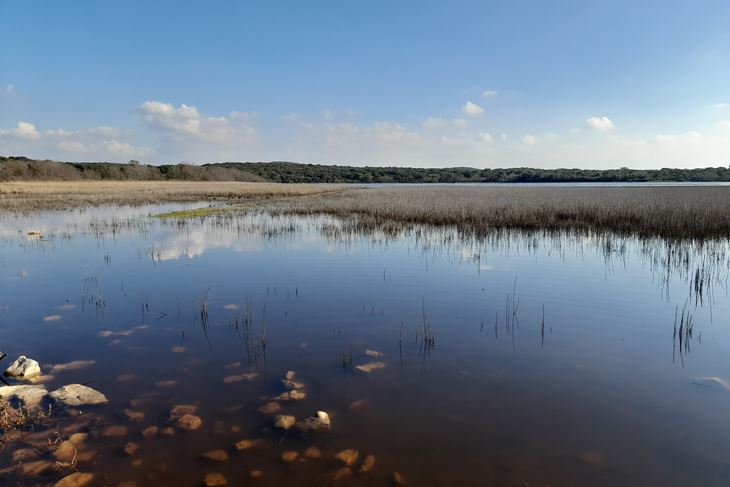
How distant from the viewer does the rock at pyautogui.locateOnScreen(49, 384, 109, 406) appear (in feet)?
16.9

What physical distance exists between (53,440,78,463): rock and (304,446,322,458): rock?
204cm

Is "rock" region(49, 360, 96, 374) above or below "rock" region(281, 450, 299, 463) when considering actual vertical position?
above

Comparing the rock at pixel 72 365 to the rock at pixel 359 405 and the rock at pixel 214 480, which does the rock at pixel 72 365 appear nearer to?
the rock at pixel 214 480

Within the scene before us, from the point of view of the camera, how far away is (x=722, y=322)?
8.12m

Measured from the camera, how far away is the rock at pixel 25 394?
5.15 m

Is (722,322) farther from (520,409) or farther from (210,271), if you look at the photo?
(210,271)

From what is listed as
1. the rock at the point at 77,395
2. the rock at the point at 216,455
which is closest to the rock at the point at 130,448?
the rock at the point at 216,455

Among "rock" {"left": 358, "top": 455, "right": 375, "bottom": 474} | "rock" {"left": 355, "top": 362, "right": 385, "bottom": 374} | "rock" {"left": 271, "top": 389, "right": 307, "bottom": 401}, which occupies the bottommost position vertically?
"rock" {"left": 358, "top": 455, "right": 375, "bottom": 474}

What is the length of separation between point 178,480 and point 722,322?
28.7 feet

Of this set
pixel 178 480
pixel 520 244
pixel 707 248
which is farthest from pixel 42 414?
pixel 707 248

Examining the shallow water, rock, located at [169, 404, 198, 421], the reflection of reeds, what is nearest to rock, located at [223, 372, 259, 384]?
the shallow water

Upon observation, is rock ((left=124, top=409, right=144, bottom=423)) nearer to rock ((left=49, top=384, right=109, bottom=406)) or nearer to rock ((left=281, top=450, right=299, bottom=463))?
rock ((left=49, top=384, right=109, bottom=406))

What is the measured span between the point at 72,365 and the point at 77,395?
1273mm

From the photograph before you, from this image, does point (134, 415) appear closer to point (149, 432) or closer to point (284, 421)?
point (149, 432)
